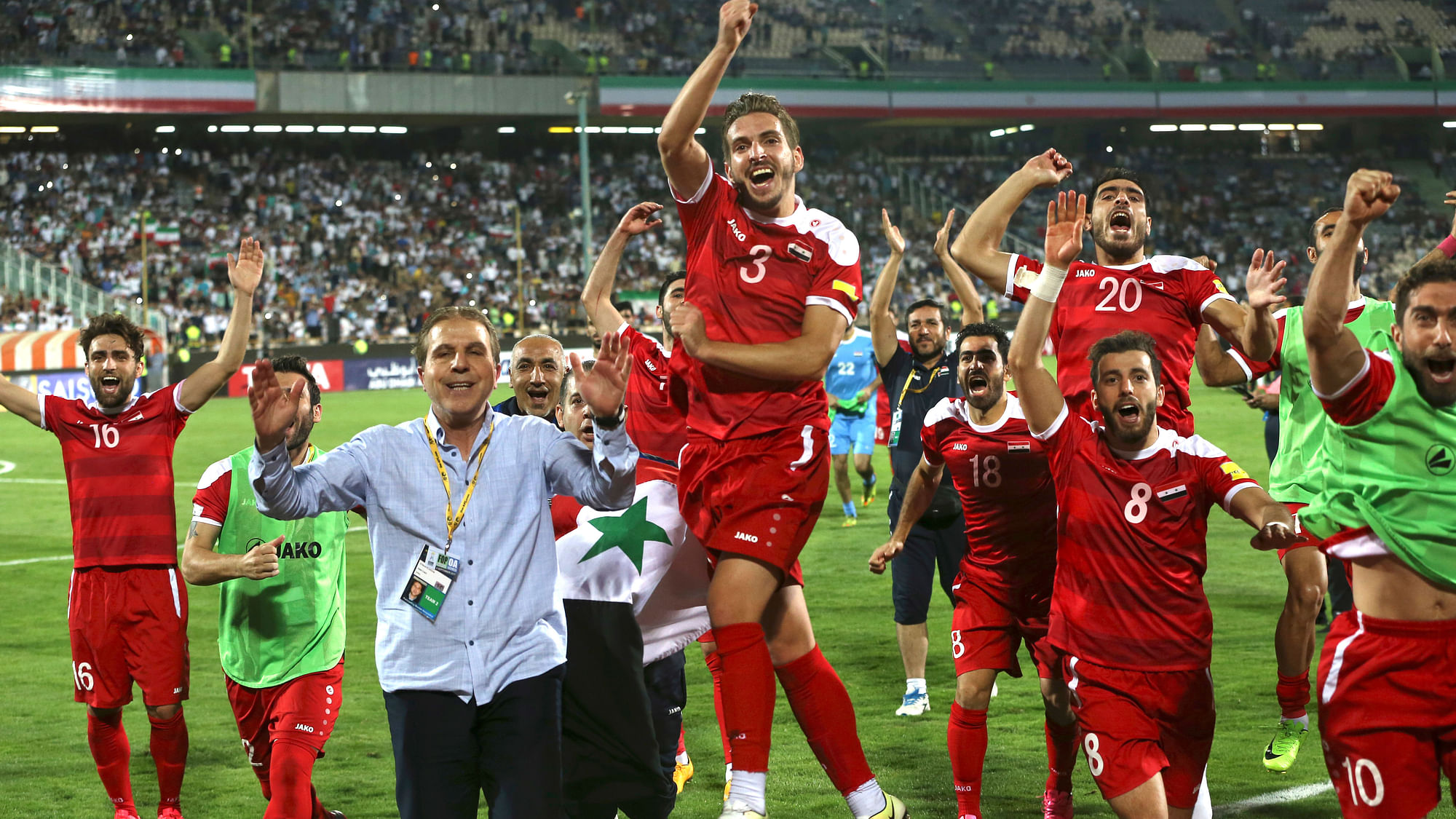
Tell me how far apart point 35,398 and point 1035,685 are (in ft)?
20.4

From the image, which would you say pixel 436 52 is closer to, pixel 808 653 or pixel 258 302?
pixel 258 302

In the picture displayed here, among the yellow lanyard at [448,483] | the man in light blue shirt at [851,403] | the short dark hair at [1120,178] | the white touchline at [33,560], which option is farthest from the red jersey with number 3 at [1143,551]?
the white touchline at [33,560]

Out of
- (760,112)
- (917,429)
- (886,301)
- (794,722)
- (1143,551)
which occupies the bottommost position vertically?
(794,722)

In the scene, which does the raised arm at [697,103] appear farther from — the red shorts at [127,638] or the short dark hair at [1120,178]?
the red shorts at [127,638]

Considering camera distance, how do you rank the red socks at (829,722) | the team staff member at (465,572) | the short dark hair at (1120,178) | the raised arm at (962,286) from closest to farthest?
the team staff member at (465,572), the red socks at (829,722), the short dark hair at (1120,178), the raised arm at (962,286)

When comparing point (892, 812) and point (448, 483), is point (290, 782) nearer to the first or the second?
point (448, 483)

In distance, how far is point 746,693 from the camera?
4766 mm

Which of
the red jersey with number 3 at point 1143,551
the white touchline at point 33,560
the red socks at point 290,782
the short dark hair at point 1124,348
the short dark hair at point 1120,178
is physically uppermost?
the short dark hair at point 1120,178

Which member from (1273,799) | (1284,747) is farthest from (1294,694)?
(1273,799)

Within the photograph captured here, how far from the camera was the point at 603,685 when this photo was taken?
480 centimetres

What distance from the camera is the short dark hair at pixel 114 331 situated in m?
6.65

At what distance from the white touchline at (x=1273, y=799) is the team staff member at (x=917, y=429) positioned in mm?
1573

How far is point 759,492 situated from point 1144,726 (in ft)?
5.34

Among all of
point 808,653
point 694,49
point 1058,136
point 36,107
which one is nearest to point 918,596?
point 808,653
